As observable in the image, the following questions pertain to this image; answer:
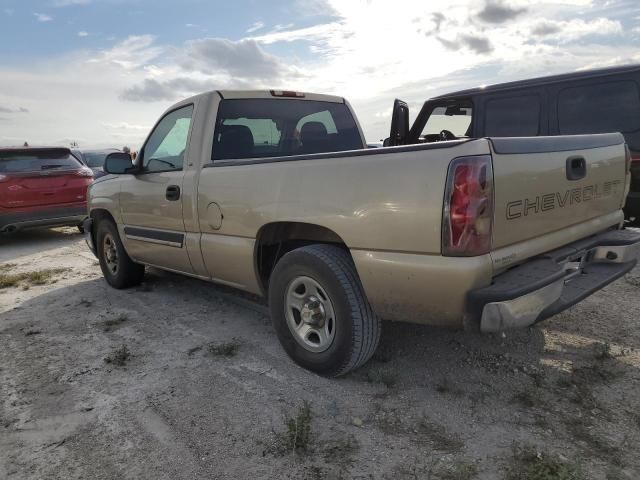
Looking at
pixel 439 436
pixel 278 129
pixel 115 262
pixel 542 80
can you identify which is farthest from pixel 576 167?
pixel 115 262

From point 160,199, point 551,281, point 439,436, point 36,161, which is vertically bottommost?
point 439,436

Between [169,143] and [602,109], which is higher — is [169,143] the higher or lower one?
the lower one

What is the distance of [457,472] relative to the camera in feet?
6.83

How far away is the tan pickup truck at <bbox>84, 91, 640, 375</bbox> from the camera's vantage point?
2.27m

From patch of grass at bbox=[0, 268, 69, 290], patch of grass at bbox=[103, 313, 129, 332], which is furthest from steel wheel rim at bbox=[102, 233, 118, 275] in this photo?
patch of grass at bbox=[103, 313, 129, 332]

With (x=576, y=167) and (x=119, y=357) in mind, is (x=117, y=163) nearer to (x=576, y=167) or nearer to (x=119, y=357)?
(x=119, y=357)

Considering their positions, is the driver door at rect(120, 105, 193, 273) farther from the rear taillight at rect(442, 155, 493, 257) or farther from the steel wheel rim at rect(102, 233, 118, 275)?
the rear taillight at rect(442, 155, 493, 257)

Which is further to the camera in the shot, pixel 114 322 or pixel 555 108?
pixel 555 108

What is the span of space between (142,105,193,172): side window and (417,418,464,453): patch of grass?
8.77ft

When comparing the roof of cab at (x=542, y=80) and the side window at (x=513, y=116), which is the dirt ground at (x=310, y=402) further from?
the roof of cab at (x=542, y=80)

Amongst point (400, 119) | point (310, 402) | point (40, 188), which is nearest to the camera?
point (310, 402)

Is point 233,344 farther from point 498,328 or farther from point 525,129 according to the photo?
point 525,129

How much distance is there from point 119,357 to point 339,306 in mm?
1685

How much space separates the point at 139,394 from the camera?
114 inches
